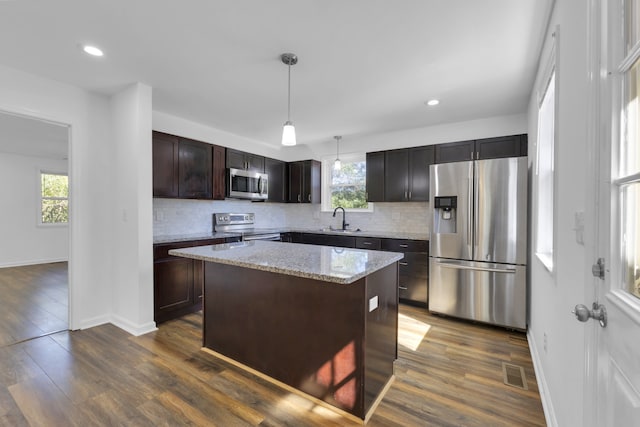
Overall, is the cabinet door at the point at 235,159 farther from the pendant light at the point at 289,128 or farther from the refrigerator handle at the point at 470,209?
the refrigerator handle at the point at 470,209

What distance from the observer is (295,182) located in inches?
209

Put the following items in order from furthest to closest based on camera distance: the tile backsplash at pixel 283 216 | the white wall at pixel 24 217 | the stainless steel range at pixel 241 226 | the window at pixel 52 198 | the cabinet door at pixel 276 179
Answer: the window at pixel 52 198, the white wall at pixel 24 217, the cabinet door at pixel 276 179, the stainless steel range at pixel 241 226, the tile backsplash at pixel 283 216

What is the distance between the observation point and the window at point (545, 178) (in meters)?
2.16

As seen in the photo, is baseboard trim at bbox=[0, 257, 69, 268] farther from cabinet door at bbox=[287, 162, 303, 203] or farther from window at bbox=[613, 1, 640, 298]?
window at bbox=[613, 1, 640, 298]

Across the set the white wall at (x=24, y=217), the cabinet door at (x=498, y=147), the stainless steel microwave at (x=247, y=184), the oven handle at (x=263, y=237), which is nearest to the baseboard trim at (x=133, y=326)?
the oven handle at (x=263, y=237)

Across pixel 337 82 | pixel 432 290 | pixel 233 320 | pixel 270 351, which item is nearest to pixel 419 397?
pixel 270 351

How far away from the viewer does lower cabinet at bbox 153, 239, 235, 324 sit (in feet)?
10.1

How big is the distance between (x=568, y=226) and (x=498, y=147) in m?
2.60

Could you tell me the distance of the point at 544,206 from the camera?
231cm

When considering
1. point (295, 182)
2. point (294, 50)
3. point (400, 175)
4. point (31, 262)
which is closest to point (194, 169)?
point (295, 182)

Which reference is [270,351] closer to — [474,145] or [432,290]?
[432,290]

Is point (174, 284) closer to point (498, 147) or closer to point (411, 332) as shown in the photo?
point (411, 332)

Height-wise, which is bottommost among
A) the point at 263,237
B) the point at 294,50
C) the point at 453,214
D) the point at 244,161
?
the point at 263,237

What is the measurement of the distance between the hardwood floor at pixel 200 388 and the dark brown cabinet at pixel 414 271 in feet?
2.99
